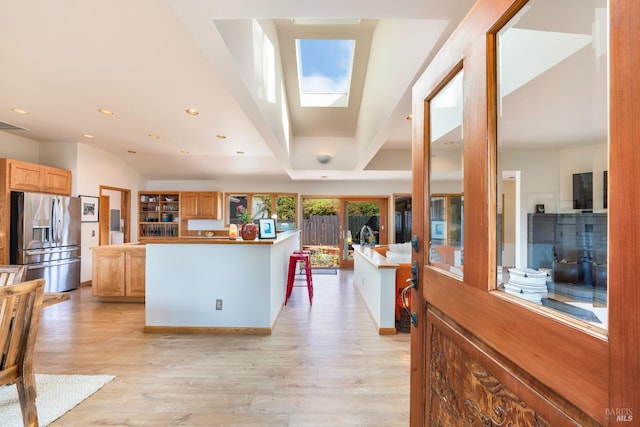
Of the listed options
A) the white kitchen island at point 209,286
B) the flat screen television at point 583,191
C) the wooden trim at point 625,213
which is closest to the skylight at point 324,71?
the white kitchen island at point 209,286

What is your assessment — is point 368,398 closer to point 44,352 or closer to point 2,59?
point 44,352

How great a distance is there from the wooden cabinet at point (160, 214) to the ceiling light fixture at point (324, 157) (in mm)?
4145

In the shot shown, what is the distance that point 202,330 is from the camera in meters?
3.13

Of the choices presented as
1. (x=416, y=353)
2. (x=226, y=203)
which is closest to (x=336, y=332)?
(x=416, y=353)

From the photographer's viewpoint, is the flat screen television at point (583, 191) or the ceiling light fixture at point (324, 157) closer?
the flat screen television at point (583, 191)

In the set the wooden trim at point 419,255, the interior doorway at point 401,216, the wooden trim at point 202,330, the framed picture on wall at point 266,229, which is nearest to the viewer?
the wooden trim at point 419,255

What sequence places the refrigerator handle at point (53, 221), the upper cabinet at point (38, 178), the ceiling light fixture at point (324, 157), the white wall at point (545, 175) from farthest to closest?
1. the ceiling light fixture at point (324, 157)
2. the refrigerator handle at point (53, 221)
3. the upper cabinet at point (38, 178)
4. the white wall at point (545, 175)

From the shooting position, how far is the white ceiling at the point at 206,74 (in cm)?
168

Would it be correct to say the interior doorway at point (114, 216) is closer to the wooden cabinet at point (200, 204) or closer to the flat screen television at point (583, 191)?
the wooden cabinet at point (200, 204)

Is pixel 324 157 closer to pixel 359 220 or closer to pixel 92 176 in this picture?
pixel 359 220

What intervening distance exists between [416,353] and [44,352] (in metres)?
3.42

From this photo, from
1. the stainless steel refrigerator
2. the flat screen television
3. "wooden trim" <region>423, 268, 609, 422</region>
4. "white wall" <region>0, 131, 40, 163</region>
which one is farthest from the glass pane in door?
the flat screen television

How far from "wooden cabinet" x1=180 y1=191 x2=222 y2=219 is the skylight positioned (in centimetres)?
384

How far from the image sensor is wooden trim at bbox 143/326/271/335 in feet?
10.2
